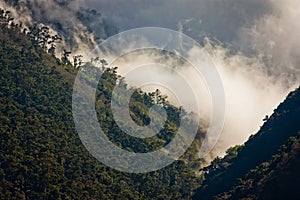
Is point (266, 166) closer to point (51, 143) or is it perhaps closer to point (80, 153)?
point (80, 153)

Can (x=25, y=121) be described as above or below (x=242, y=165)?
below

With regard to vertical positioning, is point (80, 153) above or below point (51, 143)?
above

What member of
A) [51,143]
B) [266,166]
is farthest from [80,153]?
[266,166]

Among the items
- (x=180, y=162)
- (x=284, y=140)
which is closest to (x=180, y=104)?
(x=180, y=162)

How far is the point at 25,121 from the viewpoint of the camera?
121 meters

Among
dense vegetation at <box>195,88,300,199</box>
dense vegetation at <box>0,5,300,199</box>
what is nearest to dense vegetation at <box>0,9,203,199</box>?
dense vegetation at <box>0,5,300,199</box>

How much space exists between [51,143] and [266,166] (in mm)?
48306

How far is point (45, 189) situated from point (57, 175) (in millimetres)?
5917

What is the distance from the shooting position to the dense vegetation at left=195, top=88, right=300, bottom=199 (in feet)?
298

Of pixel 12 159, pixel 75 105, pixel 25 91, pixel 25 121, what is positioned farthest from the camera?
pixel 75 105

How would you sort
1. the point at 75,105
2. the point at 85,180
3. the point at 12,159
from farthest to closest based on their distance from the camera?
the point at 75,105
the point at 85,180
the point at 12,159

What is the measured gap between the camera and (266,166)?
4171 inches

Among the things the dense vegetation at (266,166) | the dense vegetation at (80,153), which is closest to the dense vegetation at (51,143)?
the dense vegetation at (80,153)

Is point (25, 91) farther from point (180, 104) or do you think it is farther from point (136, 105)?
point (180, 104)
